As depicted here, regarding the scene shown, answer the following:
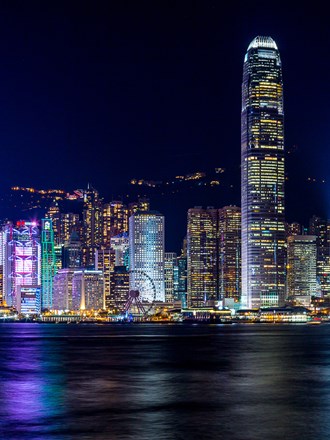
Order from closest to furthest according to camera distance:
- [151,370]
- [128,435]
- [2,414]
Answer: [128,435]
[2,414]
[151,370]

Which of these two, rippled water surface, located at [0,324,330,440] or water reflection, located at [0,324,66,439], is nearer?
rippled water surface, located at [0,324,330,440]

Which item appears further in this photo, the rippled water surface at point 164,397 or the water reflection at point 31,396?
the water reflection at point 31,396

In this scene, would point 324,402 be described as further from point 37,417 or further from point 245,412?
point 37,417

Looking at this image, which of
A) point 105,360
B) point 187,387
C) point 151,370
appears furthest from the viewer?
point 105,360

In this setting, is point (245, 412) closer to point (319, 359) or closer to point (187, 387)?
point (187, 387)

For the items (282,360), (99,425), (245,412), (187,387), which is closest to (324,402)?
(245,412)

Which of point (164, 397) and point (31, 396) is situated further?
point (164, 397)

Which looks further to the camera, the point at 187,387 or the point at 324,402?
the point at 187,387
